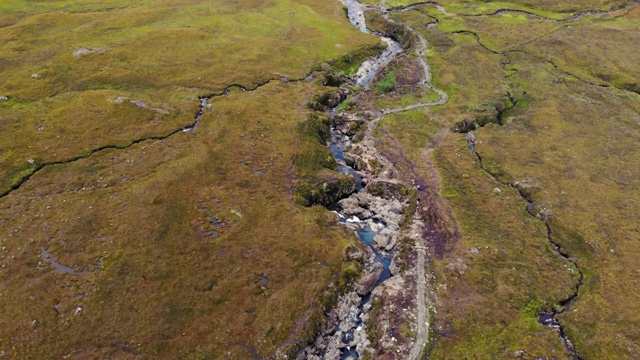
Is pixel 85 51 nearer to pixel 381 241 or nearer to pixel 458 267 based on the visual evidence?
pixel 381 241

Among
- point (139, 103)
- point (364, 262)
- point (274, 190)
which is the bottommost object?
point (364, 262)

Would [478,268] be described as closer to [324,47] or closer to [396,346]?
[396,346]

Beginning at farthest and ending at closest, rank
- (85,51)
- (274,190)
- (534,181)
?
(85,51) < (534,181) < (274,190)

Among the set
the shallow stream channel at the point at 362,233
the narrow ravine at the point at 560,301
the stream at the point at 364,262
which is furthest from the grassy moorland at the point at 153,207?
the narrow ravine at the point at 560,301

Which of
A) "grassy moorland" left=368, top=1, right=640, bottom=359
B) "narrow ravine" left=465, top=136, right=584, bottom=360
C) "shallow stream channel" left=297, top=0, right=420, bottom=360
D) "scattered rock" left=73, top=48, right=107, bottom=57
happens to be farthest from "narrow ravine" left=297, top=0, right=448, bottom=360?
"scattered rock" left=73, top=48, right=107, bottom=57

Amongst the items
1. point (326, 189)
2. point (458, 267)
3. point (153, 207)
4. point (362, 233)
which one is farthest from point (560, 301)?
point (153, 207)

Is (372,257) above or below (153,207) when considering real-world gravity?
below

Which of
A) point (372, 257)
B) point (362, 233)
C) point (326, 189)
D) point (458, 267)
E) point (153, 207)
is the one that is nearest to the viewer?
point (458, 267)

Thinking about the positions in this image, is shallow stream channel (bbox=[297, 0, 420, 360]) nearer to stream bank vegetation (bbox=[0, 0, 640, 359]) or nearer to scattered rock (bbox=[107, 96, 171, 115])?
stream bank vegetation (bbox=[0, 0, 640, 359])
